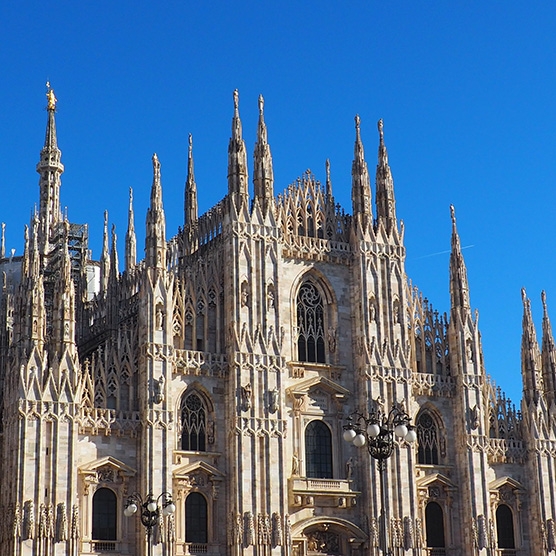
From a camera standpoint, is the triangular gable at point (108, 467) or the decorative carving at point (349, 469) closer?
the triangular gable at point (108, 467)

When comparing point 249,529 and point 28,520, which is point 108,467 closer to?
point 28,520

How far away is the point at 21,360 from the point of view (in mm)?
46312

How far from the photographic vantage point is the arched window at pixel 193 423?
163 ft

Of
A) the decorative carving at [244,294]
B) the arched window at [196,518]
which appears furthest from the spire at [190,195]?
the arched window at [196,518]

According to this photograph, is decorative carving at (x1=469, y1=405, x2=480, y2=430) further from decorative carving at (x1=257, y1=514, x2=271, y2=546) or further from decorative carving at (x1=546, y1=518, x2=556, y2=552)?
decorative carving at (x1=257, y1=514, x2=271, y2=546)

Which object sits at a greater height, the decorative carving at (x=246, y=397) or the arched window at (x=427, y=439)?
the decorative carving at (x=246, y=397)

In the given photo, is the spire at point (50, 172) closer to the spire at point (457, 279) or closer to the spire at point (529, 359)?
the spire at point (457, 279)

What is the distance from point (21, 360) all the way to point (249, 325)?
35.4 feet

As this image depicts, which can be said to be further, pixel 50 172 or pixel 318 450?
pixel 50 172

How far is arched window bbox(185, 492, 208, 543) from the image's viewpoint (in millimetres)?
48438

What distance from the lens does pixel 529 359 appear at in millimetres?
58531

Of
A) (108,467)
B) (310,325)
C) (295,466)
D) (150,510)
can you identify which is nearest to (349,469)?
(295,466)

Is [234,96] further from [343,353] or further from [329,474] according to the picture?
[329,474]

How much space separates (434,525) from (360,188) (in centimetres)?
1741
